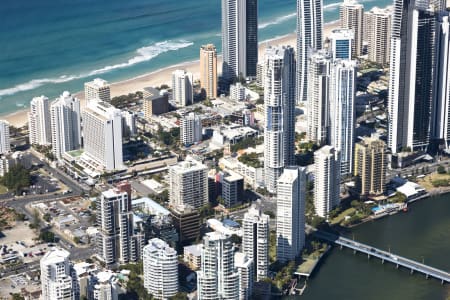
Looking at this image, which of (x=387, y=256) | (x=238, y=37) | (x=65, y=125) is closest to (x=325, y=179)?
(x=387, y=256)

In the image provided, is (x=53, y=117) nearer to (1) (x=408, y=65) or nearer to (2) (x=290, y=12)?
(1) (x=408, y=65)

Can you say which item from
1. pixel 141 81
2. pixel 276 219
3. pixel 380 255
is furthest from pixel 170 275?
pixel 141 81

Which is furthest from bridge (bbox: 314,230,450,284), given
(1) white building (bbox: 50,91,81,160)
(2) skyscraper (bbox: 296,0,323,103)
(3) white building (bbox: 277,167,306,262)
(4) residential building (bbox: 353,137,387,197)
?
(2) skyscraper (bbox: 296,0,323,103)

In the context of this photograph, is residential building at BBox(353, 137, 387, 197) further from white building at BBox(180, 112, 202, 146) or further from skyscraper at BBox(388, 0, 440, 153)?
white building at BBox(180, 112, 202, 146)

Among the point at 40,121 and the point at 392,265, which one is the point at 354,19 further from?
the point at 392,265

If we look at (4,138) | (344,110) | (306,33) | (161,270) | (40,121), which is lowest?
(161,270)

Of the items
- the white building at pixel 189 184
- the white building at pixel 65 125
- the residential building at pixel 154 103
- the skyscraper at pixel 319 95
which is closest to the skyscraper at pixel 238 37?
the residential building at pixel 154 103

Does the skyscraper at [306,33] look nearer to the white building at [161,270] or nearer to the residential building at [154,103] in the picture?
the residential building at [154,103]
